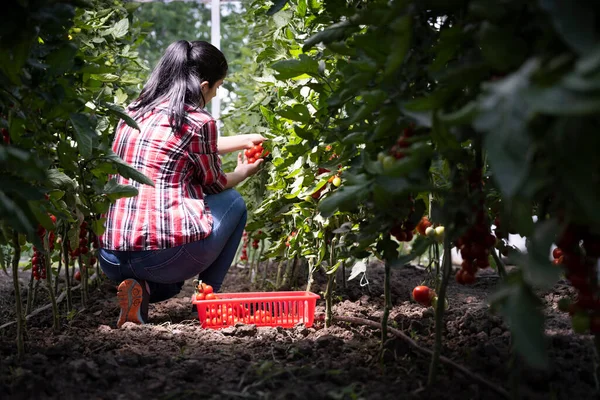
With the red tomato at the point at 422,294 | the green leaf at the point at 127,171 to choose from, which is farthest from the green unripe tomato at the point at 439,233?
the green leaf at the point at 127,171

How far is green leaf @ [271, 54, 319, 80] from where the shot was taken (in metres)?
1.58

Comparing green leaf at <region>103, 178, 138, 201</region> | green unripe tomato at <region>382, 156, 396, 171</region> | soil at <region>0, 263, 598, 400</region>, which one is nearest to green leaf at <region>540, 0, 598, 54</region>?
green unripe tomato at <region>382, 156, 396, 171</region>

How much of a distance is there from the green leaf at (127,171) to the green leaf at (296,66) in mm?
438

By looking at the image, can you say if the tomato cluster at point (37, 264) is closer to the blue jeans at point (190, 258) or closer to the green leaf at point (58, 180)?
the blue jeans at point (190, 258)

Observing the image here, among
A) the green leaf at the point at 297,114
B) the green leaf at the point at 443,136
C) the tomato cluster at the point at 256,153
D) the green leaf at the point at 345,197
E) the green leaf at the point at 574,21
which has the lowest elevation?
the green leaf at the point at 345,197

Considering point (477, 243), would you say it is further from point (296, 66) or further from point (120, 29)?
point (120, 29)

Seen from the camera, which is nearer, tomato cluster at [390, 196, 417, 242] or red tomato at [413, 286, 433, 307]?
tomato cluster at [390, 196, 417, 242]

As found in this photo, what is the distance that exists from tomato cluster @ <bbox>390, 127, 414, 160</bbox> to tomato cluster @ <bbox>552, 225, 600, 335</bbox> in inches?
13.2

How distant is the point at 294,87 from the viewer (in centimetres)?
215

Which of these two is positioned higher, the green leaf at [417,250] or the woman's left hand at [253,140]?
the woman's left hand at [253,140]

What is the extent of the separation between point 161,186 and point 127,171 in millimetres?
708

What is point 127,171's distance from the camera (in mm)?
1715

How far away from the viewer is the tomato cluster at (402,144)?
3.96 ft

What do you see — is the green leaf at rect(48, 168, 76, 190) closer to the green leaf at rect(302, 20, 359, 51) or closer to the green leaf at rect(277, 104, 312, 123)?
the green leaf at rect(277, 104, 312, 123)
